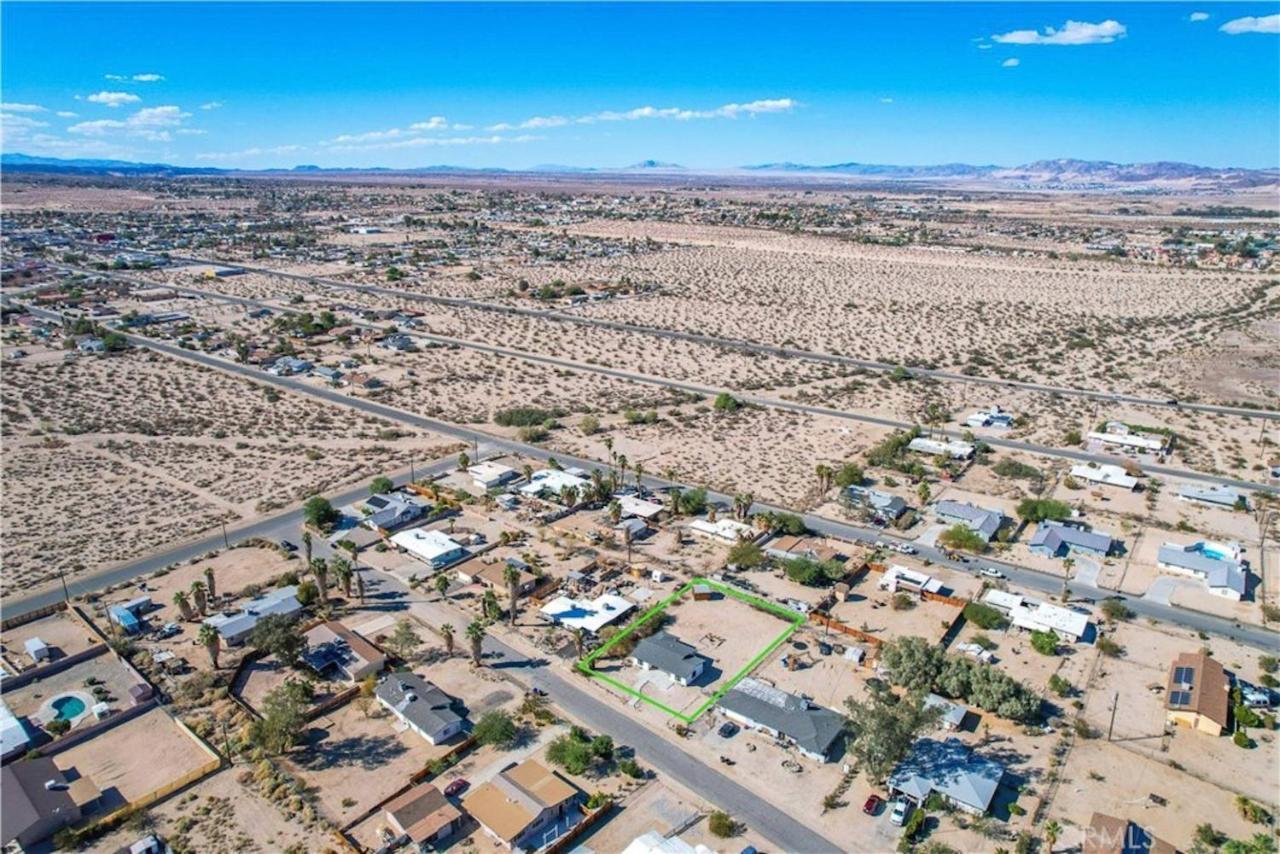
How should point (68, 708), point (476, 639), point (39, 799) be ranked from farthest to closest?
point (476, 639) → point (68, 708) → point (39, 799)

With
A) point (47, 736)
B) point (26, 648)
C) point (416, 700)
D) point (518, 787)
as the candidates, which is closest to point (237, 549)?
point (26, 648)

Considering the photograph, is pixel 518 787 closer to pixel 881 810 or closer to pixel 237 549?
pixel 881 810

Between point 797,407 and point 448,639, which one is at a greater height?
point 797,407

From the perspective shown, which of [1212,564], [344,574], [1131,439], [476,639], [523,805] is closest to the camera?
[523,805]

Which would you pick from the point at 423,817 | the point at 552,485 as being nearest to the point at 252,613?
the point at 423,817

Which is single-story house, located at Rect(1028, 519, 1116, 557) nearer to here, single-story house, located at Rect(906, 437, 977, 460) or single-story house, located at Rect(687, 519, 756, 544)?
single-story house, located at Rect(906, 437, 977, 460)

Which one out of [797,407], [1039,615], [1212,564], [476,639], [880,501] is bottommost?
[1039,615]

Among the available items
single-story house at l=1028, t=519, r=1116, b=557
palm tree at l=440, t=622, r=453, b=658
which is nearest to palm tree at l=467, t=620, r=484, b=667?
palm tree at l=440, t=622, r=453, b=658

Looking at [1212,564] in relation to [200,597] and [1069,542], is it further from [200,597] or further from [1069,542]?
[200,597]
